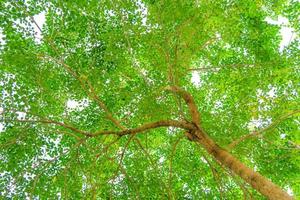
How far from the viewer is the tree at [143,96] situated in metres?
7.64

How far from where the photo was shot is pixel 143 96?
8.68 m

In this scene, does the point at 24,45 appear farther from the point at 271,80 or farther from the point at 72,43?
the point at 271,80

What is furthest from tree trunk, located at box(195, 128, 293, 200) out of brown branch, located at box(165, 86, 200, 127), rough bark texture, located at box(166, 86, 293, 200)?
brown branch, located at box(165, 86, 200, 127)

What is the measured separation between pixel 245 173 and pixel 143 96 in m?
3.72

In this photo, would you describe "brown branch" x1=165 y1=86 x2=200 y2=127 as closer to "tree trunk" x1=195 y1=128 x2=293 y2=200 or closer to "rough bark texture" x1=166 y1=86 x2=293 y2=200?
"rough bark texture" x1=166 y1=86 x2=293 y2=200

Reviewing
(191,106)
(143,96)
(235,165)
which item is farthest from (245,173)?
(143,96)

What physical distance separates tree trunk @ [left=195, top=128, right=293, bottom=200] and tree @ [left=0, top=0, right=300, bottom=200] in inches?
1.3

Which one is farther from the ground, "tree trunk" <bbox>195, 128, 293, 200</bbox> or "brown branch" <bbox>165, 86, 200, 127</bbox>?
"brown branch" <bbox>165, 86, 200, 127</bbox>

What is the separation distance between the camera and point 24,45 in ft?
26.7

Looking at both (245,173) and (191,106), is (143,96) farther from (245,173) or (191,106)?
(245,173)

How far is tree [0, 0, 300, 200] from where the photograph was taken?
25.1ft

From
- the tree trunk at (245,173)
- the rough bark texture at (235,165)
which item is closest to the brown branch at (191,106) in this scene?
the rough bark texture at (235,165)

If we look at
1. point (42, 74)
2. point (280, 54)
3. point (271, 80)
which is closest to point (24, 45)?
point (42, 74)

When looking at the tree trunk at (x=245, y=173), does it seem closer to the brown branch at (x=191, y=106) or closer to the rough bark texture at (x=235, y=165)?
the rough bark texture at (x=235, y=165)
